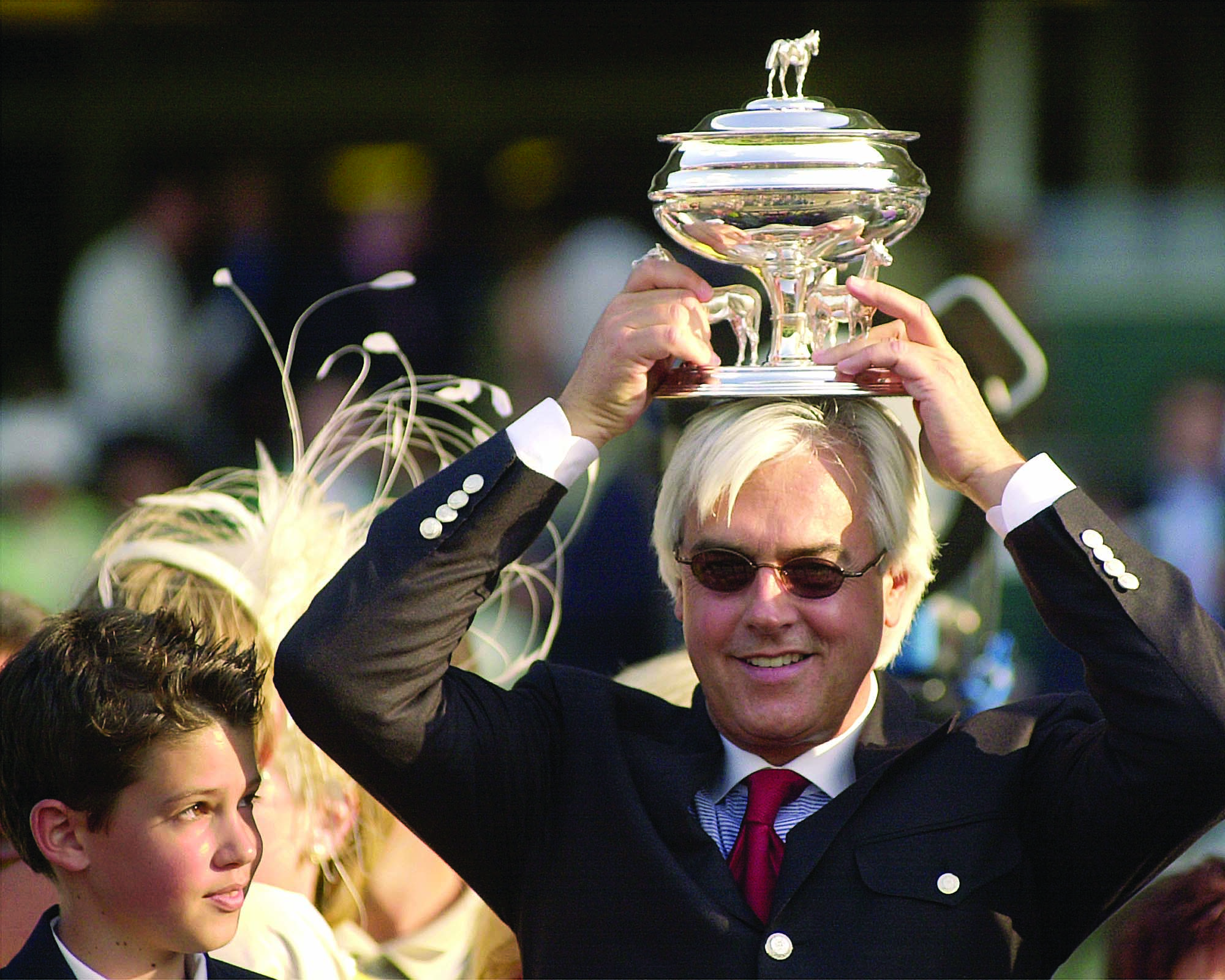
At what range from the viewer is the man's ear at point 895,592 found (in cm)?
256

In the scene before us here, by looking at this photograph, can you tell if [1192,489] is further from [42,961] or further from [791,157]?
[42,961]

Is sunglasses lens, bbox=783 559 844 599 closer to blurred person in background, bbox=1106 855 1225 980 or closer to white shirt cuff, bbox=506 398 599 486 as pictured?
white shirt cuff, bbox=506 398 599 486

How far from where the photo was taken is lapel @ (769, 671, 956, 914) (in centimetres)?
237

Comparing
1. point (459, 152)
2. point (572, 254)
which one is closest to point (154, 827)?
point (572, 254)

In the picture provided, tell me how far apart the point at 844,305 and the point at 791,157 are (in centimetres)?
23

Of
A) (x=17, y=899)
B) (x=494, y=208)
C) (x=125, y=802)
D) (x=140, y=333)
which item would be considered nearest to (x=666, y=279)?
(x=125, y=802)

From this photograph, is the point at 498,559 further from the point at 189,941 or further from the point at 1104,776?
the point at 1104,776

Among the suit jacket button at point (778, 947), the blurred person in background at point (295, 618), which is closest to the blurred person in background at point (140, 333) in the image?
the blurred person in background at point (295, 618)

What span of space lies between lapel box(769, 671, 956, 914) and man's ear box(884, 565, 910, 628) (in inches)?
3.9

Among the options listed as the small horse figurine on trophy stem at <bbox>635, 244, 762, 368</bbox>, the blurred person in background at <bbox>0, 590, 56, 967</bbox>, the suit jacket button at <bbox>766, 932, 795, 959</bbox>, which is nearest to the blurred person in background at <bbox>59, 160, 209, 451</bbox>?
the blurred person in background at <bbox>0, 590, 56, 967</bbox>

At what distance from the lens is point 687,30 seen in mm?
10180

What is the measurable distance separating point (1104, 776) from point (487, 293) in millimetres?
6260

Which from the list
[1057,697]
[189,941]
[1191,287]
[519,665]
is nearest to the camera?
[189,941]

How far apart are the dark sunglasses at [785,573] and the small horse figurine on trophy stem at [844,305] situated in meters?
0.33
